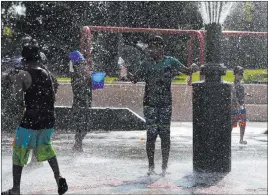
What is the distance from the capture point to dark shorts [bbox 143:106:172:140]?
6.94m

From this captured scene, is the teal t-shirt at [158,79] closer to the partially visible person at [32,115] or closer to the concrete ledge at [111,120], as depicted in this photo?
the partially visible person at [32,115]

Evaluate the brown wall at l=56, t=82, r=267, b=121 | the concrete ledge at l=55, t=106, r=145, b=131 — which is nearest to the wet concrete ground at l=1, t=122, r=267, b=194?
the concrete ledge at l=55, t=106, r=145, b=131

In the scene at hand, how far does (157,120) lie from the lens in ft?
22.9

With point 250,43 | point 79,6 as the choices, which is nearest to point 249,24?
point 250,43

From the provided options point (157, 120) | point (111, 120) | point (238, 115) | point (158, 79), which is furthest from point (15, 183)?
point (111, 120)

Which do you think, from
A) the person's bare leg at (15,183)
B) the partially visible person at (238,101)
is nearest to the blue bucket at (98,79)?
the partially visible person at (238,101)

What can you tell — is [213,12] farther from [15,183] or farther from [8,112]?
[8,112]

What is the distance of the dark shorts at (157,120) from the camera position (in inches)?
273

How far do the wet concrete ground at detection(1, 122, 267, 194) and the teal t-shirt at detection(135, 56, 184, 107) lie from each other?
2.76ft

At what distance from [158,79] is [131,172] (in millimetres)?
1123

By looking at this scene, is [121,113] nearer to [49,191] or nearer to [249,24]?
[49,191]

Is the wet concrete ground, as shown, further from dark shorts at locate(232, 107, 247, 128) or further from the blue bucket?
the blue bucket

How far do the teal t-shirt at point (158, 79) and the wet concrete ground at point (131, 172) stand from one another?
0.84 metres

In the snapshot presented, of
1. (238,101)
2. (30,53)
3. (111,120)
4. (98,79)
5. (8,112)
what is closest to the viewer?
(30,53)
